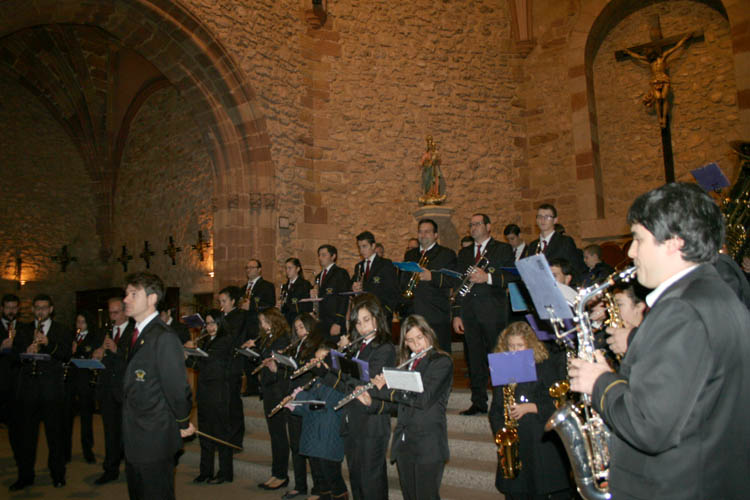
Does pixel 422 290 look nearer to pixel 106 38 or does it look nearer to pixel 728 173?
pixel 728 173

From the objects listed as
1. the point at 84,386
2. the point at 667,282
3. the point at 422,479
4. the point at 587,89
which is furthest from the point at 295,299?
the point at 587,89

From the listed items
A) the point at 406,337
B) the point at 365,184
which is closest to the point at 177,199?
the point at 365,184

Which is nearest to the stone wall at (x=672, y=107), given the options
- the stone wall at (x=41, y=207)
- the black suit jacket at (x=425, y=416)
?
the black suit jacket at (x=425, y=416)

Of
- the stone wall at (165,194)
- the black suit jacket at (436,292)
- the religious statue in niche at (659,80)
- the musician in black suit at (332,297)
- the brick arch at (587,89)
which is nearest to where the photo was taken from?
the black suit jacket at (436,292)

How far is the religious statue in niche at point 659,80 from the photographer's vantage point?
10242 mm

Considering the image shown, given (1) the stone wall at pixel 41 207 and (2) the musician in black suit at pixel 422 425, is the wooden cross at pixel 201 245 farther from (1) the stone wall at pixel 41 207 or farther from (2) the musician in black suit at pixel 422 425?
(2) the musician in black suit at pixel 422 425

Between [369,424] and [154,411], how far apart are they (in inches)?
53.6

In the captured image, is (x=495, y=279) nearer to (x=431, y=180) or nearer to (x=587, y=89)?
(x=431, y=180)

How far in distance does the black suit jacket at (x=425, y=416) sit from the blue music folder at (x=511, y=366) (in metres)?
0.44

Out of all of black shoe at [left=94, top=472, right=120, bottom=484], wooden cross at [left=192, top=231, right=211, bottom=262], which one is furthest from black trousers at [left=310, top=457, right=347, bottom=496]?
wooden cross at [left=192, top=231, right=211, bottom=262]

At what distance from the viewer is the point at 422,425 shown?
3447 millimetres

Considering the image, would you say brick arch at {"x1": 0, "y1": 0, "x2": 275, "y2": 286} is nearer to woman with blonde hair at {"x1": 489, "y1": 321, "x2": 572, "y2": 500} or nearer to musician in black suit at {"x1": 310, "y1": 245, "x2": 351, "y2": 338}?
musician in black suit at {"x1": 310, "y1": 245, "x2": 351, "y2": 338}

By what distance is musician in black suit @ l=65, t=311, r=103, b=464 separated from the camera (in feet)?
21.7

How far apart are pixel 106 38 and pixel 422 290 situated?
10756 mm
